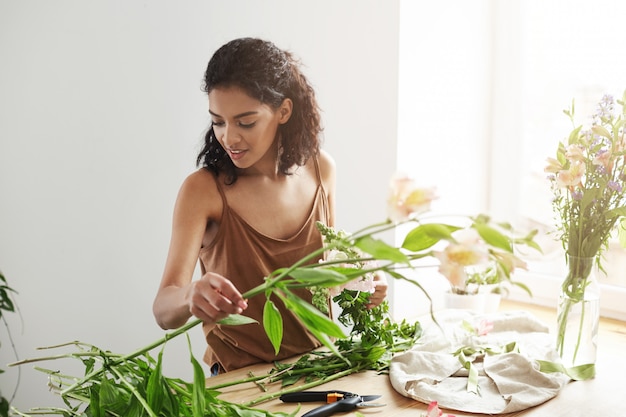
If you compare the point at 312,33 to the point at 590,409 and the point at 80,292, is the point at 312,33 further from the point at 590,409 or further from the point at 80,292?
the point at 590,409

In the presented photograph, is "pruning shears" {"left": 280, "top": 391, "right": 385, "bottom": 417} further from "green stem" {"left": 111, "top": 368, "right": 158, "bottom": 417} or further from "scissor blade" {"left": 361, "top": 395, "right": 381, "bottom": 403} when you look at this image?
"green stem" {"left": 111, "top": 368, "right": 158, "bottom": 417}

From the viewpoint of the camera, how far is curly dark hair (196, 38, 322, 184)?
1.40 m

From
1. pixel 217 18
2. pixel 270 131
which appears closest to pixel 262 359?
pixel 270 131

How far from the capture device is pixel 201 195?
1464 millimetres

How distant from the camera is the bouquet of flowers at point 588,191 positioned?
53.5 inches

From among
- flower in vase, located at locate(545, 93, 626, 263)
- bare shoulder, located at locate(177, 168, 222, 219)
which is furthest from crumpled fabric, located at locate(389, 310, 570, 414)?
bare shoulder, located at locate(177, 168, 222, 219)

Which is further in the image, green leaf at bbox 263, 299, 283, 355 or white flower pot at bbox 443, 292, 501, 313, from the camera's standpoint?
white flower pot at bbox 443, 292, 501, 313

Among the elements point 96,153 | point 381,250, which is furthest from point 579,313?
point 96,153

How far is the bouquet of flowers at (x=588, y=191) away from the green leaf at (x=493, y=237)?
69cm

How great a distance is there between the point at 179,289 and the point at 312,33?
111cm

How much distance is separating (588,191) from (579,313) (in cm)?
24

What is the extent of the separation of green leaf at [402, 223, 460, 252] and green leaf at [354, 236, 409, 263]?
5 centimetres

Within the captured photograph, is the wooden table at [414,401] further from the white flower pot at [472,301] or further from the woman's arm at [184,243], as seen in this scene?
the white flower pot at [472,301]

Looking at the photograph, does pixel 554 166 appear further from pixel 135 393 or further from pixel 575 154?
pixel 135 393
